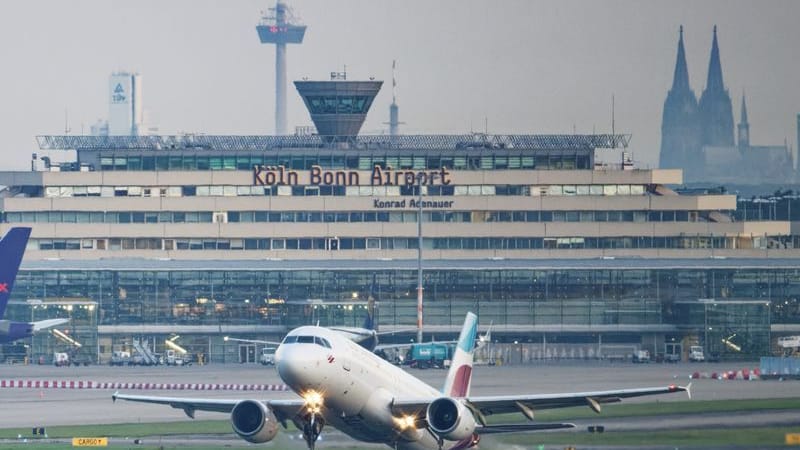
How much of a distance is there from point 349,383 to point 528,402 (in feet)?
30.4

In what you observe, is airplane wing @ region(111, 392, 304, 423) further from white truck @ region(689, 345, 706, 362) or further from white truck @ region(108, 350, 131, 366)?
white truck @ region(689, 345, 706, 362)

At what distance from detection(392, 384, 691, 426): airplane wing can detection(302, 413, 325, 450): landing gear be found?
4.41 meters

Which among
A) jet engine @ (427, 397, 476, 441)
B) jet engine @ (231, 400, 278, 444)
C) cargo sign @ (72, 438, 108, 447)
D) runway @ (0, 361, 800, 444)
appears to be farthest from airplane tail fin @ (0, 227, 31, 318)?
jet engine @ (427, 397, 476, 441)

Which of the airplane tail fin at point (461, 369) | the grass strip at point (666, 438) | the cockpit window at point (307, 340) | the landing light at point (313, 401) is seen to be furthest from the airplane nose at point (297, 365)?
the grass strip at point (666, 438)

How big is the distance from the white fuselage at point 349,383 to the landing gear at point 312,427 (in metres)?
0.70

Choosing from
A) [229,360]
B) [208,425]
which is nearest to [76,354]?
[229,360]

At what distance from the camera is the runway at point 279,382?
115375 millimetres

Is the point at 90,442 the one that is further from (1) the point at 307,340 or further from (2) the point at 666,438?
(2) the point at 666,438

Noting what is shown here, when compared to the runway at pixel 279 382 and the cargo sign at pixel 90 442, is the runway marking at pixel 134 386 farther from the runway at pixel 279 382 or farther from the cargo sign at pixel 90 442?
the cargo sign at pixel 90 442

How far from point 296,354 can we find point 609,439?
88.6ft

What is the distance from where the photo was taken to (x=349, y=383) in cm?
7600

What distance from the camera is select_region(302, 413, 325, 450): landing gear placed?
74.7m

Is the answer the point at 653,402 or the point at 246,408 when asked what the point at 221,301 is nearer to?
the point at 653,402

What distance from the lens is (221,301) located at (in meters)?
199
